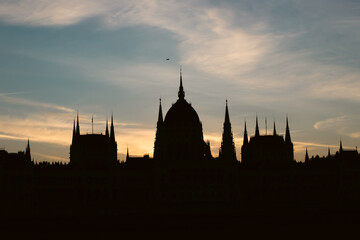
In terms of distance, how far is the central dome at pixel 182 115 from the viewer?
157375 millimetres

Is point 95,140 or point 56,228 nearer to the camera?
point 56,228

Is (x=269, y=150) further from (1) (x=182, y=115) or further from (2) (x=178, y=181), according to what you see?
(2) (x=178, y=181)

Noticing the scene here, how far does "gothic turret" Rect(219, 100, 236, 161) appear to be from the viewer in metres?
149

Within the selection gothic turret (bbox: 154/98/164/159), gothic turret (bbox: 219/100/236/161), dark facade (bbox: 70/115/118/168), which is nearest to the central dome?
gothic turret (bbox: 154/98/164/159)

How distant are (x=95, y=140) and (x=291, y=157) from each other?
4669 centimetres

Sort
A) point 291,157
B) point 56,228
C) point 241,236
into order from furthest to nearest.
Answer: point 291,157
point 56,228
point 241,236

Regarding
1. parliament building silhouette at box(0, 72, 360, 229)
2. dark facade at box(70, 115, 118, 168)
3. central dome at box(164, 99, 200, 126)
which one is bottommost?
parliament building silhouette at box(0, 72, 360, 229)

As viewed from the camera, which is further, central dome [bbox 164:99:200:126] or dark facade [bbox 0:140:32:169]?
central dome [bbox 164:99:200:126]

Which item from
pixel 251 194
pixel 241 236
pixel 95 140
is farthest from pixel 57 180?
pixel 241 236

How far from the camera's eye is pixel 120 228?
11250 cm

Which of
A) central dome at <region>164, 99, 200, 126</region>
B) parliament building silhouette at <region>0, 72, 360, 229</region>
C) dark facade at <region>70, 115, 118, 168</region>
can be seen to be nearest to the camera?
parliament building silhouette at <region>0, 72, 360, 229</region>

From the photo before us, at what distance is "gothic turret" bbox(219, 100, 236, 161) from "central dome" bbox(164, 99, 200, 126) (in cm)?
880

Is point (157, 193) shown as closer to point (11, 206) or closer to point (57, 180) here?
point (57, 180)

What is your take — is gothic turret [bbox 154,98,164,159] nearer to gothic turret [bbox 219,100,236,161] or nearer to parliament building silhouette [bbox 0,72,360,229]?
parliament building silhouette [bbox 0,72,360,229]
